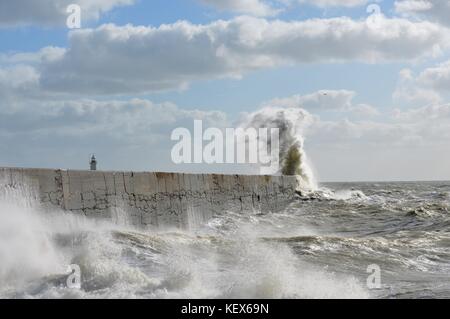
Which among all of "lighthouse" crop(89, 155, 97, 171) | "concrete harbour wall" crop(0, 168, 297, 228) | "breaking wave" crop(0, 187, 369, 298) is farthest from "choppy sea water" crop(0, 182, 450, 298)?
"lighthouse" crop(89, 155, 97, 171)

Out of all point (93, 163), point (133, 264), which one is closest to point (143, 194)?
point (93, 163)

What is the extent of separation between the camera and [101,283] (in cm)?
561

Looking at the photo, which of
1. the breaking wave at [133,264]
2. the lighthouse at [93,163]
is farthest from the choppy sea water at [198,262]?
the lighthouse at [93,163]

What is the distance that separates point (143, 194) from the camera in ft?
36.3

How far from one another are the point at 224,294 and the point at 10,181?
3778mm

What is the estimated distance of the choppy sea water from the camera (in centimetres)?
551

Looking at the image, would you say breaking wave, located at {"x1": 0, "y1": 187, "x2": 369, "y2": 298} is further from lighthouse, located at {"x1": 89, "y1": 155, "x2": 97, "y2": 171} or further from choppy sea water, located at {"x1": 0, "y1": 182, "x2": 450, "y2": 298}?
lighthouse, located at {"x1": 89, "y1": 155, "x2": 97, "y2": 171}

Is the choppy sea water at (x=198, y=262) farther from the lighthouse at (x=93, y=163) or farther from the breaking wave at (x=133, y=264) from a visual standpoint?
the lighthouse at (x=93, y=163)

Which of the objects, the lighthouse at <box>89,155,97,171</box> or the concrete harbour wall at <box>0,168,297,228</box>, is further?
the lighthouse at <box>89,155,97,171</box>

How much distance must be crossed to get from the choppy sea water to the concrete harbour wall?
0.24 m

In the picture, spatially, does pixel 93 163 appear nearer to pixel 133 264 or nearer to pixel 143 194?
pixel 143 194

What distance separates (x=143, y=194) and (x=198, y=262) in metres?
3.82

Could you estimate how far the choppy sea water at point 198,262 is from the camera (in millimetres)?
5508
